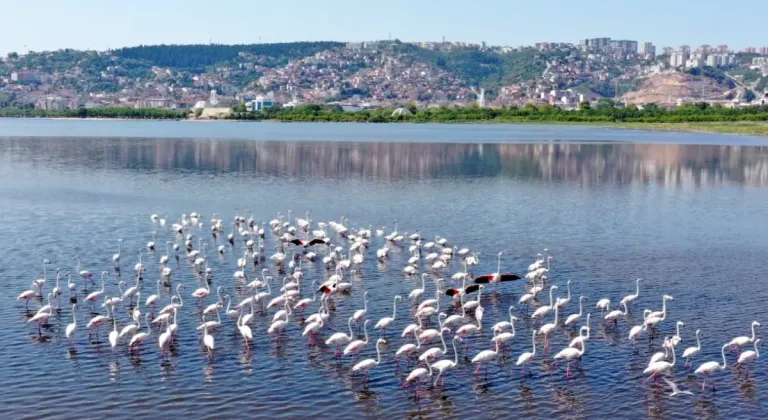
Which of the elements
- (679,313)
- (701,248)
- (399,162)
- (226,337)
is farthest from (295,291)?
(399,162)

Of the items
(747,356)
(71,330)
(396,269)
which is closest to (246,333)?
(71,330)

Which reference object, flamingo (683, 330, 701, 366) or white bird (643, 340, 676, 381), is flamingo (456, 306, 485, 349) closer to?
white bird (643, 340, 676, 381)

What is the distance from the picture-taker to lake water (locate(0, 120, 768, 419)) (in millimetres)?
18266

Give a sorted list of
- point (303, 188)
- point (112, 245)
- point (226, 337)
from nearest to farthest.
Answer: point (226, 337) → point (112, 245) → point (303, 188)

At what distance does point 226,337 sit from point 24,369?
4.34m

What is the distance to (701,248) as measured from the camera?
112 feet

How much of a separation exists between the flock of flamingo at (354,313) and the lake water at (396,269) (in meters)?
0.25

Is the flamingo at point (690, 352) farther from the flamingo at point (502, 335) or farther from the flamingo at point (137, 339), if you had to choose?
the flamingo at point (137, 339)

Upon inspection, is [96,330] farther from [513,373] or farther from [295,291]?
[513,373]

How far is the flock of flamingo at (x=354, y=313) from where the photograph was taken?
66.7ft

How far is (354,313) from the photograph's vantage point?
23891 mm

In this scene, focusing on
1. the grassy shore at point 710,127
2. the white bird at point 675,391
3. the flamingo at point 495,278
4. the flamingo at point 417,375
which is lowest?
the white bird at point 675,391

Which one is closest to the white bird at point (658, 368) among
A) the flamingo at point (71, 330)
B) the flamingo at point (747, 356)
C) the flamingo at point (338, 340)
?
the flamingo at point (747, 356)

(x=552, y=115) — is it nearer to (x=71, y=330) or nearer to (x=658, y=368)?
(x=658, y=368)
